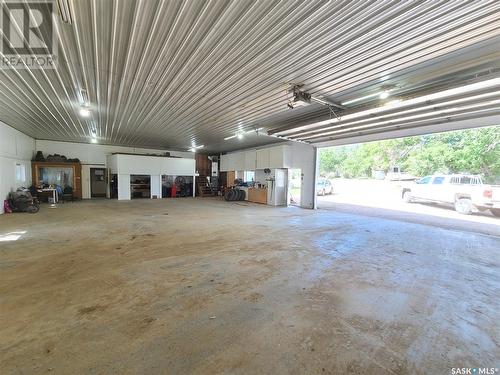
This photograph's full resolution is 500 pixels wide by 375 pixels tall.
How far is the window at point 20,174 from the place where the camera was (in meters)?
8.99

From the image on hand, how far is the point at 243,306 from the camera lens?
241cm

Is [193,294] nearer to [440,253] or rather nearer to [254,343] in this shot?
[254,343]

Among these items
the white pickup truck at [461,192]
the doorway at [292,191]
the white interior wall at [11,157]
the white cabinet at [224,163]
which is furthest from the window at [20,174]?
the white pickup truck at [461,192]

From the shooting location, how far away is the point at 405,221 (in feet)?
24.3

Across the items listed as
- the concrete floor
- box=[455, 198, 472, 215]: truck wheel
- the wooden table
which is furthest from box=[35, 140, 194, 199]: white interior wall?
box=[455, 198, 472, 215]: truck wheel

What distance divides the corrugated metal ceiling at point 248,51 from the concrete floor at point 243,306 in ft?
10.3

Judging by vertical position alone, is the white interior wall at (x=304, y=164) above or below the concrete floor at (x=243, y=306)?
above

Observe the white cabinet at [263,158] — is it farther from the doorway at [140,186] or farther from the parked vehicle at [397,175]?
the parked vehicle at [397,175]

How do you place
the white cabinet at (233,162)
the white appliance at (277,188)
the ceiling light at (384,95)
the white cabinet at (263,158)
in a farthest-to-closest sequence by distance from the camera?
the white cabinet at (233,162) → the white cabinet at (263,158) → the white appliance at (277,188) → the ceiling light at (384,95)

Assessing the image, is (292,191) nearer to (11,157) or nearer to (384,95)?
(384,95)

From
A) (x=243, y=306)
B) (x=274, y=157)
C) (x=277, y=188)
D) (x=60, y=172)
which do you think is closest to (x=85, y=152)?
(x=60, y=172)

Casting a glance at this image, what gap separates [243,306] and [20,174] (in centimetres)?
A: 1173

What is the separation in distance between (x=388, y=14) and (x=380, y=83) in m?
2.08

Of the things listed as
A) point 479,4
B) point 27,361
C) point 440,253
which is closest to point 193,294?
point 27,361
